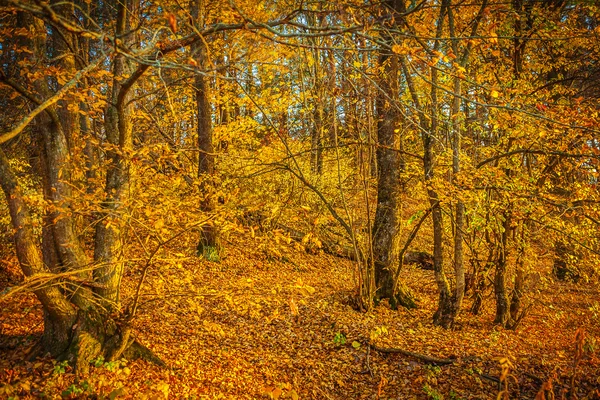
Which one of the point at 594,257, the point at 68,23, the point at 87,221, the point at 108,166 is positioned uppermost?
the point at 68,23

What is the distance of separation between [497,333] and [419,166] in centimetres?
432

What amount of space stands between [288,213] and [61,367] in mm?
6154

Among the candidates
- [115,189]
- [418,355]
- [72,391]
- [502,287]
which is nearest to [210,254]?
[115,189]

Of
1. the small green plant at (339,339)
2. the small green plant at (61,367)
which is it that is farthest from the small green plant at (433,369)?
the small green plant at (61,367)

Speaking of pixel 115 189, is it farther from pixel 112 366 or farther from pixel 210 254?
pixel 210 254

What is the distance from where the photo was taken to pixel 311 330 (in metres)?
7.04

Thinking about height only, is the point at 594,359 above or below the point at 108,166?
below

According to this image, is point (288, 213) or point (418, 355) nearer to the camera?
point (418, 355)

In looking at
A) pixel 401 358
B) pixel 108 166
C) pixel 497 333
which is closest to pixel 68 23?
pixel 108 166

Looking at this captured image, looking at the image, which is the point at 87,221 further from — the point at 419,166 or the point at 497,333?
the point at 497,333

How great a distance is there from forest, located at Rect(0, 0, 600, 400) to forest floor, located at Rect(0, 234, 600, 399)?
0.04 m

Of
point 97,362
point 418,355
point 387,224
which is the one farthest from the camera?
point 387,224

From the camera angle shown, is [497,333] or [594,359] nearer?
[594,359]

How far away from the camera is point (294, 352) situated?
632 centimetres
